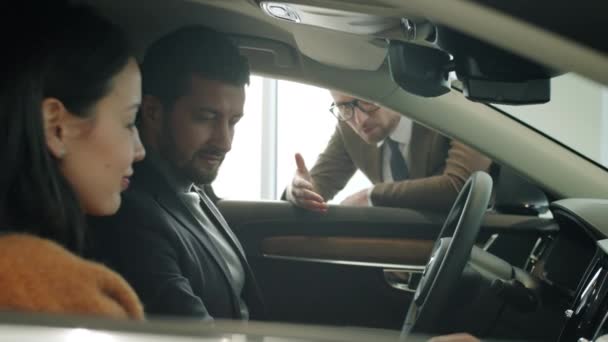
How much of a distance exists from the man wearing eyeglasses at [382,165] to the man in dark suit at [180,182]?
0.52 ft

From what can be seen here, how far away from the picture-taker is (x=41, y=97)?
1.29 metres

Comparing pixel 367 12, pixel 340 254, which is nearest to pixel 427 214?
pixel 340 254

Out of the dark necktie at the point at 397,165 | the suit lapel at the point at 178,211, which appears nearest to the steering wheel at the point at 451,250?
the dark necktie at the point at 397,165

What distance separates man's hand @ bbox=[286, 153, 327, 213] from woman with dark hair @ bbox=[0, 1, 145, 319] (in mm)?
243

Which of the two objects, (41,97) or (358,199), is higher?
(41,97)

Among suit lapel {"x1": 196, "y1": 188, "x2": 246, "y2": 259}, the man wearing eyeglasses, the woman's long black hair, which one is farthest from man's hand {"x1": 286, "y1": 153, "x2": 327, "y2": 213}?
the woman's long black hair

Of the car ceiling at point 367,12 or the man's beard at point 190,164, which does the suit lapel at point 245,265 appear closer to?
the man's beard at point 190,164

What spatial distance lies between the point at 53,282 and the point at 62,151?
18 centimetres

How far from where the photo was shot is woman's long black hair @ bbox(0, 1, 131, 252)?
4.25 feet

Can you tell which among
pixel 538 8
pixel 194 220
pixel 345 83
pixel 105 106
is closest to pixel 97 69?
pixel 105 106

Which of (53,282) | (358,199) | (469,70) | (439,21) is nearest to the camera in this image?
(439,21)

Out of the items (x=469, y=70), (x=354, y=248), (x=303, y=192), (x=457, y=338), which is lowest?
(x=457, y=338)

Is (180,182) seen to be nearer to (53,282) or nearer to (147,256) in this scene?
(147,256)

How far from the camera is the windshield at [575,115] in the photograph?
4.28 feet
